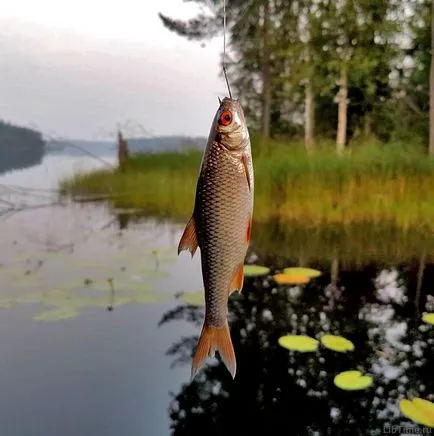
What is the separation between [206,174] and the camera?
51cm

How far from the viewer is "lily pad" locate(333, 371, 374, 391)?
53.2 inches

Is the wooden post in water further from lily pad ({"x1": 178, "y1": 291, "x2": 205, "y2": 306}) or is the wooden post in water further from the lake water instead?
lily pad ({"x1": 178, "y1": 291, "x2": 205, "y2": 306})

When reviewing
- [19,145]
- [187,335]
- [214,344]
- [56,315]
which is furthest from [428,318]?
[19,145]

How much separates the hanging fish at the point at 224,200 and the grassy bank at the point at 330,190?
235 centimetres

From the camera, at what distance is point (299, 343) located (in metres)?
1.56

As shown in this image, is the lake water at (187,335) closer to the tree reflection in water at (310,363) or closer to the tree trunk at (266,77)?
the tree reflection in water at (310,363)

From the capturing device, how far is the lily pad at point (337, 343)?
60.6 inches

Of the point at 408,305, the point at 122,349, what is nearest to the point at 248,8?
the point at 408,305

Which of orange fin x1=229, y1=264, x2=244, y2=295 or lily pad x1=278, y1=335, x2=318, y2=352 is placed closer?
orange fin x1=229, y1=264, x2=244, y2=295

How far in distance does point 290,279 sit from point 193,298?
41 cm

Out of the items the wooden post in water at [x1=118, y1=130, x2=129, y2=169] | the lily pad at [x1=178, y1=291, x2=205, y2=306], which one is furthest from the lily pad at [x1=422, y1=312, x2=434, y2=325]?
the wooden post in water at [x1=118, y1=130, x2=129, y2=169]

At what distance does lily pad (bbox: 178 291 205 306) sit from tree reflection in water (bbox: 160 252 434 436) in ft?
0.07

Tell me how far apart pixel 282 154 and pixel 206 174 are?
2676 millimetres

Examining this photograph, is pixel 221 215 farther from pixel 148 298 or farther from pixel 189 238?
pixel 148 298
